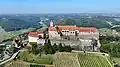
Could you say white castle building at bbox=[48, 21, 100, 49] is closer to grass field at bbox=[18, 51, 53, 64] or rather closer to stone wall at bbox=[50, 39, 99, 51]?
stone wall at bbox=[50, 39, 99, 51]

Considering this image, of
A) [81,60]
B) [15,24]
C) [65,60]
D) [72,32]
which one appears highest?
[72,32]

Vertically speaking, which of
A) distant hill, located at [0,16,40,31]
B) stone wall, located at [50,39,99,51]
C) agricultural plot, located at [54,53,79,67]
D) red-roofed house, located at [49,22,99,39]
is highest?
red-roofed house, located at [49,22,99,39]

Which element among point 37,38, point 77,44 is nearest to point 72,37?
point 77,44

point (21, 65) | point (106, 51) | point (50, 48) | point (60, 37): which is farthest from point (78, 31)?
point (21, 65)

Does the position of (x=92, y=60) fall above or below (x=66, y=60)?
below

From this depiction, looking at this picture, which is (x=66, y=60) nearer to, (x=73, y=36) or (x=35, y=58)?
(x=35, y=58)

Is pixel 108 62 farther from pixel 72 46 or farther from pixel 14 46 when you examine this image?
pixel 14 46

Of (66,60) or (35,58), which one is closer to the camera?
(66,60)

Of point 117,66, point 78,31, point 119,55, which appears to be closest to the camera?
point 117,66

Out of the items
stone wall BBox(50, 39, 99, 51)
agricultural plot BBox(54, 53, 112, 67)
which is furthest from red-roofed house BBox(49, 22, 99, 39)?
agricultural plot BBox(54, 53, 112, 67)

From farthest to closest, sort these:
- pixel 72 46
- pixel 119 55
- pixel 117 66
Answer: pixel 72 46, pixel 119 55, pixel 117 66

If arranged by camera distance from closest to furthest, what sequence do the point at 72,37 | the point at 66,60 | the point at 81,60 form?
the point at 66,60, the point at 81,60, the point at 72,37

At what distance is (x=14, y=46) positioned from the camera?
29.7 m

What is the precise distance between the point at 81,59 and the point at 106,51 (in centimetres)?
567
